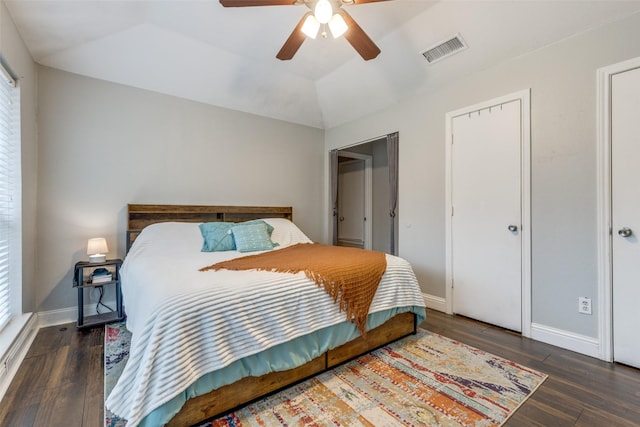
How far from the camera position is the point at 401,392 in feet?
5.63

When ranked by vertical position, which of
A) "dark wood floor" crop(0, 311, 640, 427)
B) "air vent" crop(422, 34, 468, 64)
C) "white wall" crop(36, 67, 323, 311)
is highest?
"air vent" crop(422, 34, 468, 64)

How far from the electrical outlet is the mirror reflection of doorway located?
101 inches

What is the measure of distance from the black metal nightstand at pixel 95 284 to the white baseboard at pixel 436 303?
317 centimetres

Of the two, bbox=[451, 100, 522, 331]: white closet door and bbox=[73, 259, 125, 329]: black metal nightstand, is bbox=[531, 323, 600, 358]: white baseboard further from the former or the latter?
bbox=[73, 259, 125, 329]: black metal nightstand

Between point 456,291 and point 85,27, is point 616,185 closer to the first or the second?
point 456,291

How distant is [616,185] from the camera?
2.07m

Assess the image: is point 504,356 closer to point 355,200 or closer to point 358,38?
point 358,38

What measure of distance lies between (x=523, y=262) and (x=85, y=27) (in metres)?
4.28

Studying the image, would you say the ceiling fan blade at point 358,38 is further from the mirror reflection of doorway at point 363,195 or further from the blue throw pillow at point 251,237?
the mirror reflection of doorway at point 363,195

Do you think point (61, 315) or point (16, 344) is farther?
point (61, 315)

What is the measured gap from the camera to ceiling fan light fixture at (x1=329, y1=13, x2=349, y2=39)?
73.9 inches

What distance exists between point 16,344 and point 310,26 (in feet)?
9.85

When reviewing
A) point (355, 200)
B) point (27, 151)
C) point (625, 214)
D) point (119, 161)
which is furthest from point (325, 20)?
point (355, 200)

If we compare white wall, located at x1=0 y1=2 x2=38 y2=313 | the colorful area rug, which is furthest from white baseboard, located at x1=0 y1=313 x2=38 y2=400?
the colorful area rug
